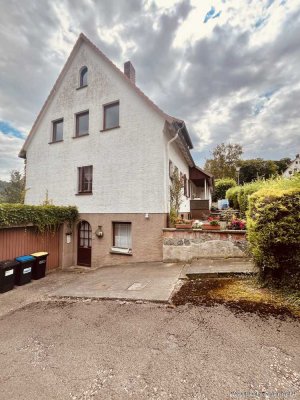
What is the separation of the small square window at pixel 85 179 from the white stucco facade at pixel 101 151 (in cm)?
24

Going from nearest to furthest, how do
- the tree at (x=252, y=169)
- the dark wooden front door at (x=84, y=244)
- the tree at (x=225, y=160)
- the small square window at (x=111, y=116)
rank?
the small square window at (x=111, y=116), the dark wooden front door at (x=84, y=244), the tree at (x=225, y=160), the tree at (x=252, y=169)

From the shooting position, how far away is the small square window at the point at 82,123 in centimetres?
1216

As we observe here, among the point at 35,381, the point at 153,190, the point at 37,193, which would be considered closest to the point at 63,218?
the point at 37,193

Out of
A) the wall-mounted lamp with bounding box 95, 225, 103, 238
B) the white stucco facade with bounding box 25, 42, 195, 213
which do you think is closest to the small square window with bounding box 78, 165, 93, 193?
the white stucco facade with bounding box 25, 42, 195, 213

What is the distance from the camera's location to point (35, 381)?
2.79 m

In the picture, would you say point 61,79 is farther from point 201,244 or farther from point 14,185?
point 14,185

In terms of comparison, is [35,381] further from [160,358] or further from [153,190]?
[153,190]

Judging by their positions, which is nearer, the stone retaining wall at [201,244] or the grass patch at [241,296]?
the grass patch at [241,296]

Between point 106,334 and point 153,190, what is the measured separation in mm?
6712

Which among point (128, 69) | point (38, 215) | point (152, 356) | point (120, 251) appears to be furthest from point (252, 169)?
point (152, 356)

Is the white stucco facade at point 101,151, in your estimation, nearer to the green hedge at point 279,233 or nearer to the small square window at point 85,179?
the small square window at point 85,179

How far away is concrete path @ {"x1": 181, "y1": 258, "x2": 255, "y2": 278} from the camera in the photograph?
20.3 feet

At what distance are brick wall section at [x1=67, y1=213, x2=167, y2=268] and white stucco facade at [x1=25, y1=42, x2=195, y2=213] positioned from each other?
15.4 inches

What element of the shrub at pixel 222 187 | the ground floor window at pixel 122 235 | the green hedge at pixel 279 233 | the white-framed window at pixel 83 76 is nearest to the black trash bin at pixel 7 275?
the ground floor window at pixel 122 235
